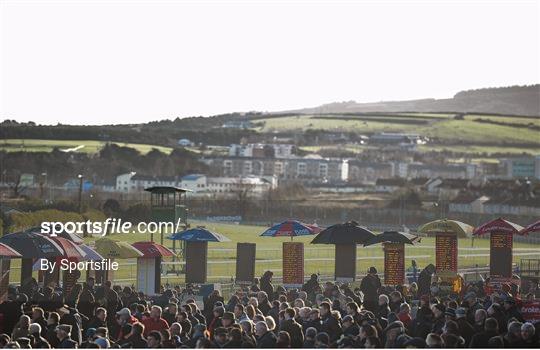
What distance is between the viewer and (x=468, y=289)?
73.5 ft

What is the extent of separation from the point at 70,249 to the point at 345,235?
5427mm

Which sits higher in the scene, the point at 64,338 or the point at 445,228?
the point at 445,228

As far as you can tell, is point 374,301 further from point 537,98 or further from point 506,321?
point 537,98

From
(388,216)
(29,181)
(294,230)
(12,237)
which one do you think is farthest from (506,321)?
(29,181)

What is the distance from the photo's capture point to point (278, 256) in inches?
1594

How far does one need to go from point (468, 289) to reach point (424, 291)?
0.96m

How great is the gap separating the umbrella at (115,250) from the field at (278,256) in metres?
4.15

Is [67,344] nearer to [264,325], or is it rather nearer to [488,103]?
[264,325]

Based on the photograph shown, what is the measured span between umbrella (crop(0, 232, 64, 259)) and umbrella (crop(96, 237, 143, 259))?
1.55 metres

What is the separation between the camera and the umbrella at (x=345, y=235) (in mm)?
26956

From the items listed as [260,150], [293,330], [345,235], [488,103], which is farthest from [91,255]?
[488,103]

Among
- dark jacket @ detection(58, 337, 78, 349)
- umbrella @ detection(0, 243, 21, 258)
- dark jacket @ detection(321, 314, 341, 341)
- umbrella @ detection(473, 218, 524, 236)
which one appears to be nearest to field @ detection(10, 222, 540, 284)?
umbrella @ detection(473, 218, 524, 236)

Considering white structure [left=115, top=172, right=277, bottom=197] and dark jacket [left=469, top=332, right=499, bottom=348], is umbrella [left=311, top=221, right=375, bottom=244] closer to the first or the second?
dark jacket [left=469, top=332, right=499, bottom=348]

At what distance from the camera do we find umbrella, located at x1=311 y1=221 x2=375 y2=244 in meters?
27.0
